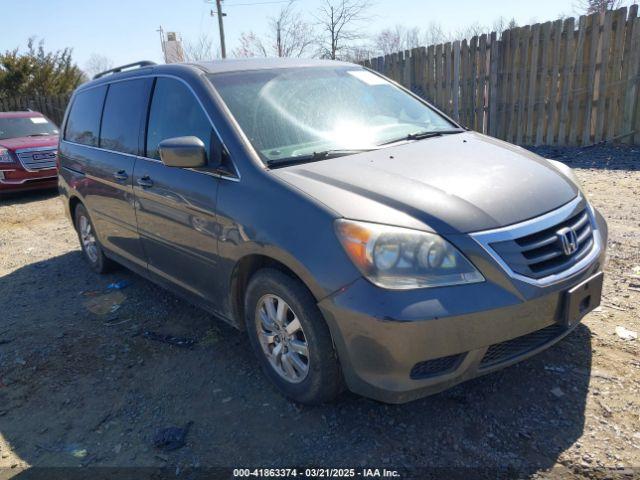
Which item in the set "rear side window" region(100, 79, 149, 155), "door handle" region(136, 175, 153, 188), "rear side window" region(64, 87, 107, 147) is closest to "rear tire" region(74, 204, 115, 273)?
"rear side window" region(64, 87, 107, 147)

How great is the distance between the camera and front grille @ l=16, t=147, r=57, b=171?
9.49m

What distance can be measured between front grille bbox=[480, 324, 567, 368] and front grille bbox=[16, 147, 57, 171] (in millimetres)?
9524

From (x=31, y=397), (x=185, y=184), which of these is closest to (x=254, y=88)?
(x=185, y=184)

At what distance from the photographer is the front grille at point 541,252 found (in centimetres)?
236

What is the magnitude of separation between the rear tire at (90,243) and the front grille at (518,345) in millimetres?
3979

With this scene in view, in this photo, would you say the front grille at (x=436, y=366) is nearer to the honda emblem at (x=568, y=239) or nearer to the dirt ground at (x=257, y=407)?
the dirt ground at (x=257, y=407)

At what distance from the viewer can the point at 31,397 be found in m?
3.32

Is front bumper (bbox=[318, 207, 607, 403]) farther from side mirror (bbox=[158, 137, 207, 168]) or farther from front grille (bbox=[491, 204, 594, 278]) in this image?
side mirror (bbox=[158, 137, 207, 168])

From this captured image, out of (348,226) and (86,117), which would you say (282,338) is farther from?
(86,117)

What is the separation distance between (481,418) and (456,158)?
1.43m

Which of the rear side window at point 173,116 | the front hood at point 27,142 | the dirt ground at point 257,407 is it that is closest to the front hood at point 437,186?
the rear side window at point 173,116

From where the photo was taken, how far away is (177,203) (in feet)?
11.2

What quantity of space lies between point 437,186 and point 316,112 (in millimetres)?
1103

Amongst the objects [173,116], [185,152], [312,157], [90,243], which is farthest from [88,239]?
[312,157]
